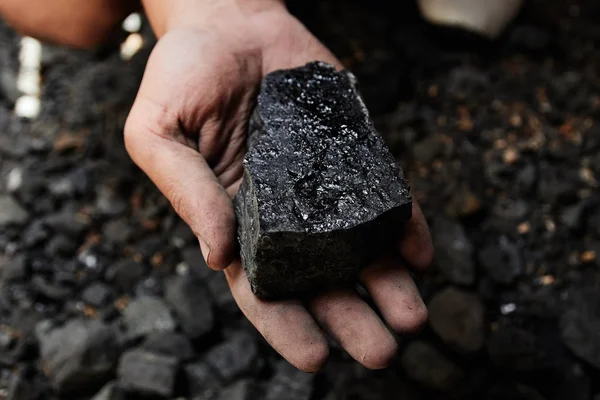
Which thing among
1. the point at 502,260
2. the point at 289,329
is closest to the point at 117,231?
the point at 289,329

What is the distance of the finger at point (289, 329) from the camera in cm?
162

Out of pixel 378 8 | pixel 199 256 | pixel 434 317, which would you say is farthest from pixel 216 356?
pixel 378 8

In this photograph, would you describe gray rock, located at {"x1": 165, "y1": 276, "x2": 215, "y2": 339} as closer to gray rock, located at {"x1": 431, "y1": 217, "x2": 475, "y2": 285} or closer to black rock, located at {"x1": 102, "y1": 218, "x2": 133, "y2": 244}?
black rock, located at {"x1": 102, "y1": 218, "x2": 133, "y2": 244}

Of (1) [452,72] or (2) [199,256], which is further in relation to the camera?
(1) [452,72]

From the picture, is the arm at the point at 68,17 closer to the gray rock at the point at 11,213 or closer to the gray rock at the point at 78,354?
the gray rock at the point at 11,213

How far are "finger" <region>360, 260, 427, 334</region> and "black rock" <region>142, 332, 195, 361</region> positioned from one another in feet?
2.69

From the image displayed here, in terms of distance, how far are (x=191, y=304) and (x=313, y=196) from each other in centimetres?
92

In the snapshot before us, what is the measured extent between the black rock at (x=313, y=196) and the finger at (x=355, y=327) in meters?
0.05

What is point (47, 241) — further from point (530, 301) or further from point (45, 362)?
point (530, 301)

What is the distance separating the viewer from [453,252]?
2.45 metres

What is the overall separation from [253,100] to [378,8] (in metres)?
1.56

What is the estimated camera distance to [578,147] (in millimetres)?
2764

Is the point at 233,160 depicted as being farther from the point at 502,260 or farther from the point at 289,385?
the point at 502,260

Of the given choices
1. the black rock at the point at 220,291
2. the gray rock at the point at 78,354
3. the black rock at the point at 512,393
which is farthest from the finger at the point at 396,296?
the gray rock at the point at 78,354
